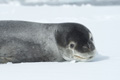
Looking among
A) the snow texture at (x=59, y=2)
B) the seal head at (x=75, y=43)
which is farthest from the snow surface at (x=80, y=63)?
the snow texture at (x=59, y=2)

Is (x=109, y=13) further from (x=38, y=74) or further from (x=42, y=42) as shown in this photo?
(x=38, y=74)

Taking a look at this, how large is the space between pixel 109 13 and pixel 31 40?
15.6 ft

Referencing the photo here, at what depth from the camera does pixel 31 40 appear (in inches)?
183

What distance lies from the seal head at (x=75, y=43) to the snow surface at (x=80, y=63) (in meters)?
0.16

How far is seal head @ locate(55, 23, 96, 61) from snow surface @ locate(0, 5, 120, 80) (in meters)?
0.16

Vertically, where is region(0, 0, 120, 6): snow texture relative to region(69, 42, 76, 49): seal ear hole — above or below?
above

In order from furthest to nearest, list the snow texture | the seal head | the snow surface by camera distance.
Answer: the snow texture
the seal head
the snow surface

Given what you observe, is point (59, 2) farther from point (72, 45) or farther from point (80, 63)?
point (80, 63)

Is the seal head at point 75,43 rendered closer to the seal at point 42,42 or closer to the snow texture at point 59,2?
the seal at point 42,42

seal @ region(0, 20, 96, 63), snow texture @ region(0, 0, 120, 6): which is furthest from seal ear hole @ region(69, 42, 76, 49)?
snow texture @ region(0, 0, 120, 6)

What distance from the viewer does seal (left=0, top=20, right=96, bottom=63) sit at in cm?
445

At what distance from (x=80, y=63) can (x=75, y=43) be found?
0.92ft

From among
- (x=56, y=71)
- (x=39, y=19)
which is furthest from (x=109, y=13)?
(x=56, y=71)

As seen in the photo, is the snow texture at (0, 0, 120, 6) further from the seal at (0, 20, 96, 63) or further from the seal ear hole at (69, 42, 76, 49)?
the seal ear hole at (69, 42, 76, 49)
